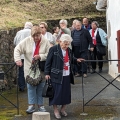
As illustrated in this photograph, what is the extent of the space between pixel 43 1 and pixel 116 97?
9.91 meters

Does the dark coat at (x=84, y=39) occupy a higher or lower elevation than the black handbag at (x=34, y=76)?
higher

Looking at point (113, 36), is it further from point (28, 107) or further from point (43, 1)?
point (43, 1)

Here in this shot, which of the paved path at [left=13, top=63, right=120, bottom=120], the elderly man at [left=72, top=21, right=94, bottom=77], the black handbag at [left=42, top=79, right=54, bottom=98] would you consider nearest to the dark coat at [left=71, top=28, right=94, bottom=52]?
the elderly man at [left=72, top=21, right=94, bottom=77]

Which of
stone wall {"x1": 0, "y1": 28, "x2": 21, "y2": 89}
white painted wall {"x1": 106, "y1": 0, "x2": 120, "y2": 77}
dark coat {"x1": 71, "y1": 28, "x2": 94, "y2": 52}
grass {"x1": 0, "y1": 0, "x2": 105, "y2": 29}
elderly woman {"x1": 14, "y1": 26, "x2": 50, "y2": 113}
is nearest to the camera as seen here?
elderly woman {"x1": 14, "y1": 26, "x2": 50, "y2": 113}

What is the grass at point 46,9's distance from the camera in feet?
49.3

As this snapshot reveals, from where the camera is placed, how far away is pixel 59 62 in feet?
25.0

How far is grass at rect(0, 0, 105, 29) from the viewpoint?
15.0m

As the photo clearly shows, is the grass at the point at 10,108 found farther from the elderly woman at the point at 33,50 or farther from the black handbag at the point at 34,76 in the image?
the black handbag at the point at 34,76

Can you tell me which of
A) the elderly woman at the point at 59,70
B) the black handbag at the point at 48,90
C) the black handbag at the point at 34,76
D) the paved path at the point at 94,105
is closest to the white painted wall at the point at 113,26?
the paved path at the point at 94,105

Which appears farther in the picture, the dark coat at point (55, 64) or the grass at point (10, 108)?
the grass at point (10, 108)

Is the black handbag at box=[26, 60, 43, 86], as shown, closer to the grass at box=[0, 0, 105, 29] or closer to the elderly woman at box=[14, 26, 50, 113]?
the elderly woman at box=[14, 26, 50, 113]

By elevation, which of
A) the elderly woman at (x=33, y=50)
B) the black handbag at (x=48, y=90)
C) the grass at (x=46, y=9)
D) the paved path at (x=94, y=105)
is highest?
the grass at (x=46, y=9)

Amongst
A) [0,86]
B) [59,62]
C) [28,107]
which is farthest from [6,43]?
[59,62]

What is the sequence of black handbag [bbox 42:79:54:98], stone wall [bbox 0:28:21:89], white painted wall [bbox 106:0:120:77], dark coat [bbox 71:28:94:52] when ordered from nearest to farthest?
black handbag [bbox 42:79:54:98] → stone wall [bbox 0:28:21:89] → white painted wall [bbox 106:0:120:77] → dark coat [bbox 71:28:94:52]
